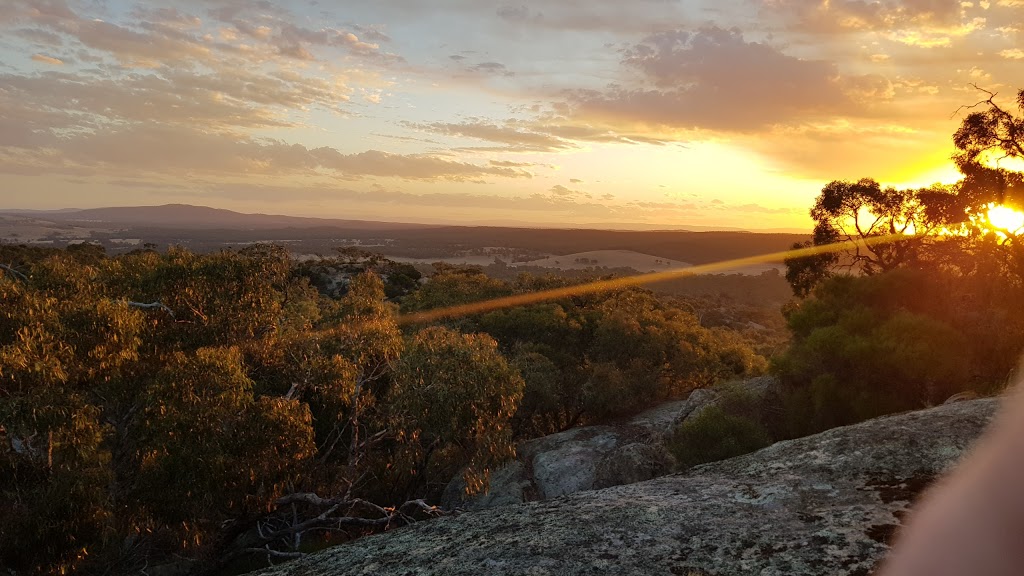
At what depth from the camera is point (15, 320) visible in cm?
1150

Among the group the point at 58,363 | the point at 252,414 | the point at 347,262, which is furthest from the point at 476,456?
the point at 347,262

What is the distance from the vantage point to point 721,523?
603 cm

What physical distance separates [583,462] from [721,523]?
45.9 ft

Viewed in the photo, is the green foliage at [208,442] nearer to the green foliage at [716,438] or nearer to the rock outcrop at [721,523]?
the rock outcrop at [721,523]

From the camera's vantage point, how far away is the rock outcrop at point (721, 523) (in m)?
5.30

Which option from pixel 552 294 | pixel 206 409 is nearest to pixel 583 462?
pixel 206 409

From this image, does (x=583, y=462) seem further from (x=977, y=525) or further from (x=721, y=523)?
(x=977, y=525)

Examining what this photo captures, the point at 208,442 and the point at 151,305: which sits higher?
the point at 151,305

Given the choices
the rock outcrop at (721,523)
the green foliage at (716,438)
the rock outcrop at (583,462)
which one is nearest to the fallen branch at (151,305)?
the rock outcrop at (721,523)

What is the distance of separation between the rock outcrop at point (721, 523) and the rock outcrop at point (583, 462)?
947 cm

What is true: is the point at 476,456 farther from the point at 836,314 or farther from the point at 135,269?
the point at 836,314

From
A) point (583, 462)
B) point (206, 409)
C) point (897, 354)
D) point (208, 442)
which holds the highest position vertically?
point (897, 354)

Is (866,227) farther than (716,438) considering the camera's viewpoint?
Yes

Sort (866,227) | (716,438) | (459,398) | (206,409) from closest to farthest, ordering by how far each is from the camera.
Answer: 1. (206,409)
2. (459,398)
3. (716,438)
4. (866,227)
